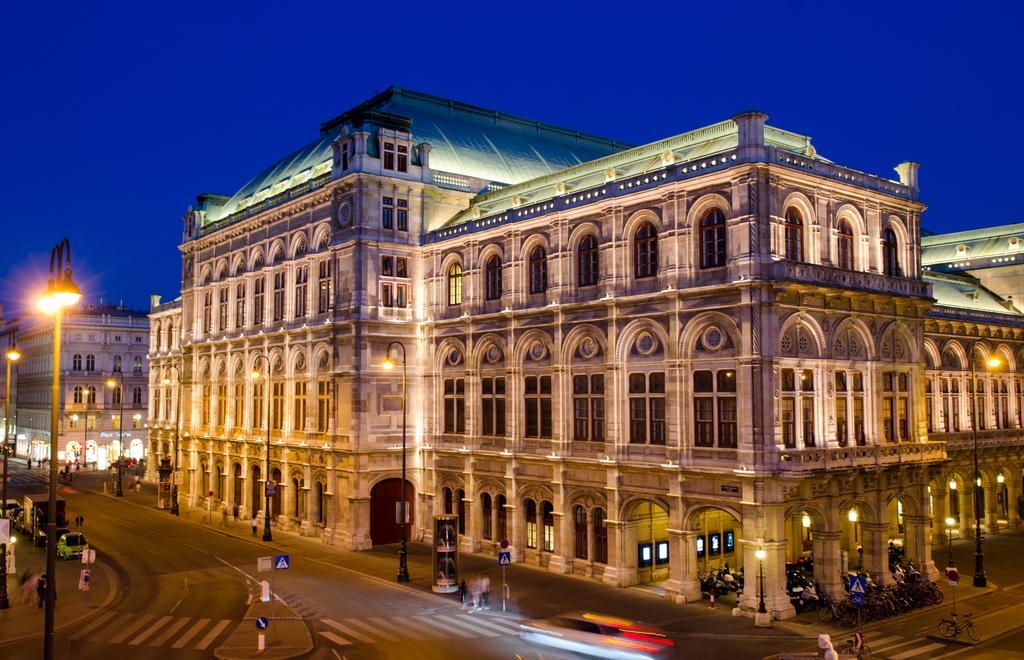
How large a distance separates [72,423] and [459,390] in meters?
76.7

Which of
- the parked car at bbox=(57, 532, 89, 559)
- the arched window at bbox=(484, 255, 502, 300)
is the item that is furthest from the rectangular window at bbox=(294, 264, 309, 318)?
the parked car at bbox=(57, 532, 89, 559)

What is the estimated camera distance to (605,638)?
26.8 meters

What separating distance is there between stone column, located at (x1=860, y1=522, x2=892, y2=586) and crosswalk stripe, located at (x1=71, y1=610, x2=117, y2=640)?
105 feet

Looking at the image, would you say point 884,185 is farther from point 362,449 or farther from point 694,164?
point 362,449

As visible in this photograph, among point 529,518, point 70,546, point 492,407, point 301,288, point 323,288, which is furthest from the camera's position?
point 301,288

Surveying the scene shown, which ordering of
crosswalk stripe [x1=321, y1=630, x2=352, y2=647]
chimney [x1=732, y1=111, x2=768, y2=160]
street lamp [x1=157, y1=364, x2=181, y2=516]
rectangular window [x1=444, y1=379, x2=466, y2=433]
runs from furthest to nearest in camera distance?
street lamp [x1=157, y1=364, x2=181, y2=516] < rectangular window [x1=444, y1=379, x2=466, y2=433] < chimney [x1=732, y1=111, x2=768, y2=160] < crosswalk stripe [x1=321, y1=630, x2=352, y2=647]

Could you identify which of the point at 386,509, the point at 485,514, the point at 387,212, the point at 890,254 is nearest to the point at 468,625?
the point at 485,514

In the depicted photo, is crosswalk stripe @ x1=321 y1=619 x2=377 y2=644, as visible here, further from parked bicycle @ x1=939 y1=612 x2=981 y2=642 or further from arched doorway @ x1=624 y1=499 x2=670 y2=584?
parked bicycle @ x1=939 y1=612 x2=981 y2=642

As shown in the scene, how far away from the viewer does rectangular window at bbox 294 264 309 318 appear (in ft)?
194

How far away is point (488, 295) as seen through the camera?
5034cm

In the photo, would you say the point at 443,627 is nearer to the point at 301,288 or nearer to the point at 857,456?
the point at 857,456

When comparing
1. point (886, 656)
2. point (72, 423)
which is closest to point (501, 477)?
point (886, 656)

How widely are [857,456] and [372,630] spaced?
2147cm

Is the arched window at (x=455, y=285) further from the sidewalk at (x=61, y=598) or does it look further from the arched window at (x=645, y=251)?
the sidewalk at (x=61, y=598)
